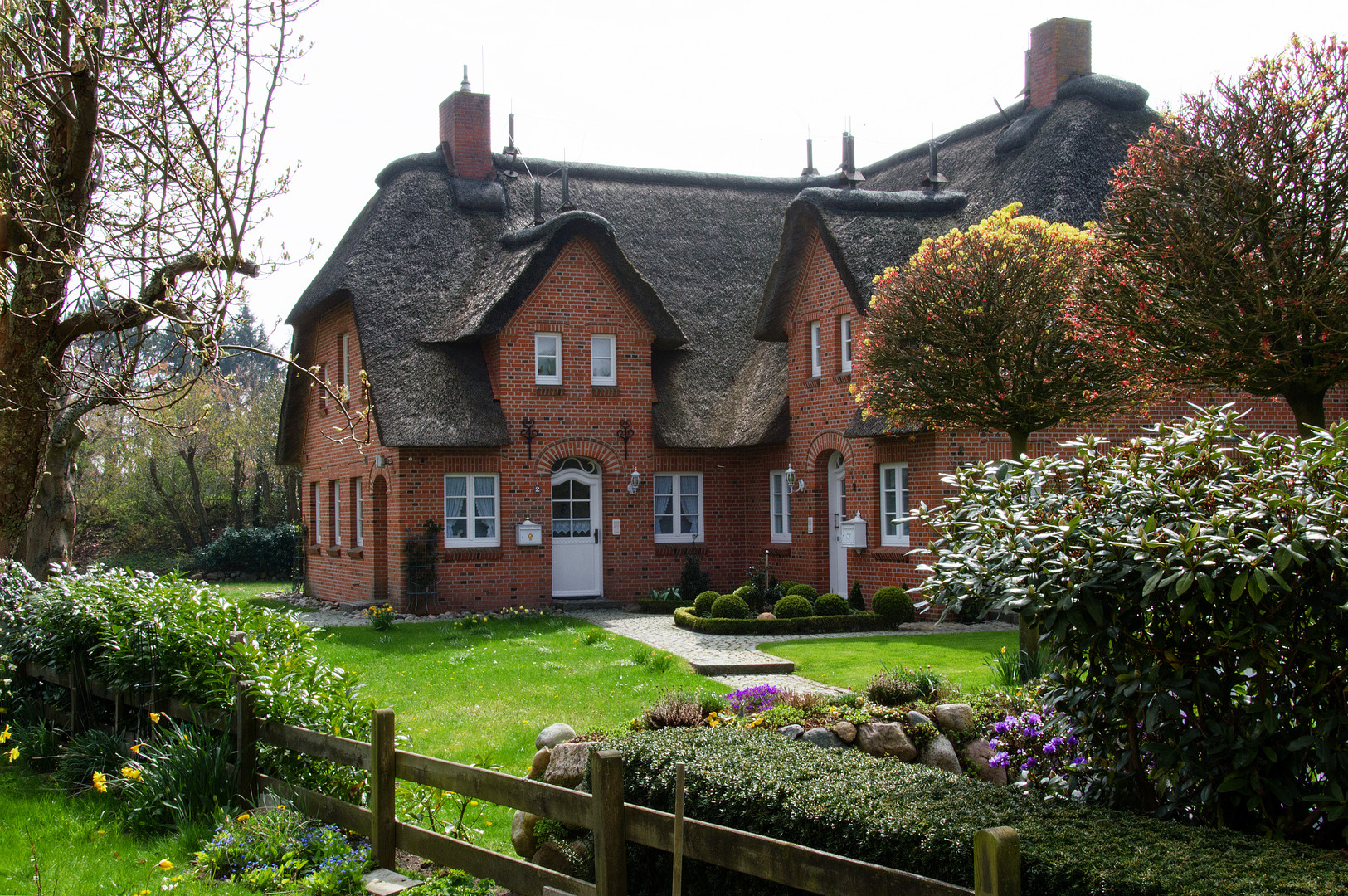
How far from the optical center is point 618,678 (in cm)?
1162

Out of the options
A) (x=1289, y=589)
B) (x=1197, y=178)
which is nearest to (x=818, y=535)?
(x=1197, y=178)

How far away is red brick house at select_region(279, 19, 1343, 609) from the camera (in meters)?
18.2

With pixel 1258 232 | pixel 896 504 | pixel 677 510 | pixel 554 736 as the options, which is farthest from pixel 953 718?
pixel 677 510

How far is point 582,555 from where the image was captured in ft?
67.0

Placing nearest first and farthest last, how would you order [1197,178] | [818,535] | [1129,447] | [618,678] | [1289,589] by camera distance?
[1289,589]
[1129,447]
[1197,178]
[618,678]
[818,535]

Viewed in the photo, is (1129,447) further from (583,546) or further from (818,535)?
(583,546)

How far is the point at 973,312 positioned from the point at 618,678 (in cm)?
579

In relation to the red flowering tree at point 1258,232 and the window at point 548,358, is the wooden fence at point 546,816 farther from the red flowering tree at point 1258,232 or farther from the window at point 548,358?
the window at point 548,358

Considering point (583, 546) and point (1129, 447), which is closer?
point (1129, 447)

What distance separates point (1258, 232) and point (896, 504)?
760 cm

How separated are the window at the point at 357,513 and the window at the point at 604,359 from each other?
4945 millimetres

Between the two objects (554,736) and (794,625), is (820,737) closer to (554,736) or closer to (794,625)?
(554,736)

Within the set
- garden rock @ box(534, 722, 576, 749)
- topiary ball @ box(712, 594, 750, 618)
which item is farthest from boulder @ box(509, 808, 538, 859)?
topiary ball @ box(712, 594, 750, 618)

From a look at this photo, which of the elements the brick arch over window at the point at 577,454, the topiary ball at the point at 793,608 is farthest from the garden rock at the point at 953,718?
the brick arch over window at the point at 577,454
